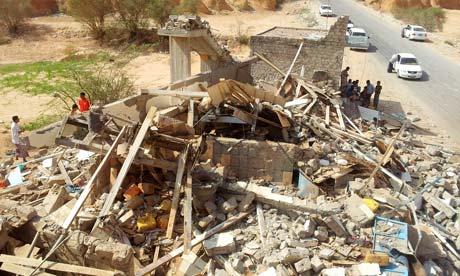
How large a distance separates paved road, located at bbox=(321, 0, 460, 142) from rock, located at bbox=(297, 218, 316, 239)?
959cm

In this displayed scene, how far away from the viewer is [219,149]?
862 centimetres

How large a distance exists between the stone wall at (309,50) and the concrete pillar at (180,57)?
15.6 ft

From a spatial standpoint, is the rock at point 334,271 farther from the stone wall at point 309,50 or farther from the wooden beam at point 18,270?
the stone wall at point 309,50

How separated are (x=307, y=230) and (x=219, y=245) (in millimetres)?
1613

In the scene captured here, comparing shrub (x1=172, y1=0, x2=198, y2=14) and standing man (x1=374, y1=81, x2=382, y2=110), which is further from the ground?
shrub (x1=172, y1=0, x2=198, y2=14)

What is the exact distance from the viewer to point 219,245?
6801 millimetres

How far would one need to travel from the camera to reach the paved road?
17.0 metres

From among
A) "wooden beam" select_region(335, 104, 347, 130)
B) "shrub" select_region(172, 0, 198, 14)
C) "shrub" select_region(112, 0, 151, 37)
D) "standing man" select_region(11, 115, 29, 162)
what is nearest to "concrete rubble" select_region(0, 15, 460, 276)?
"standing man" select_region(11, 115, 29, 162)

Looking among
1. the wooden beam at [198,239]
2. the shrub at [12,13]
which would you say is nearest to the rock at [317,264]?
the wooden beam at [198,239]

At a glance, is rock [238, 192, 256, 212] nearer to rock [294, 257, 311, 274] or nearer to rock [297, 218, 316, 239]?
rock [297, 218, 316, 239]

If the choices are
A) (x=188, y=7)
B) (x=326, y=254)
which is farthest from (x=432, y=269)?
(x=188, y=7)

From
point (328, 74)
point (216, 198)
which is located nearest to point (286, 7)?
point (328, 74)

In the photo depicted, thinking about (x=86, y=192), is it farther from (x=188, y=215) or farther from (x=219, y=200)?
(x=219, y=200)

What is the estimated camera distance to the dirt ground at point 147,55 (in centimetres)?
1912
